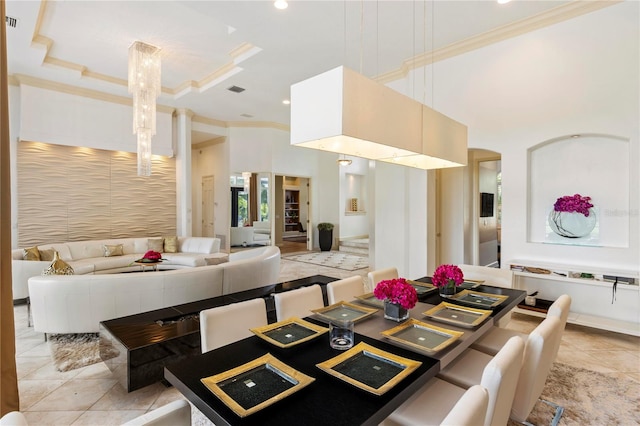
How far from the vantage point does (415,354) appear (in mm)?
1622

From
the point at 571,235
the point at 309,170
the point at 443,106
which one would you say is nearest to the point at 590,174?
the point at 571,235

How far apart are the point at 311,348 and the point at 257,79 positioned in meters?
5.50

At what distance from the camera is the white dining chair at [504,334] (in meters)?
2.01

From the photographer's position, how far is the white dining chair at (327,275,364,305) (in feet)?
8.91

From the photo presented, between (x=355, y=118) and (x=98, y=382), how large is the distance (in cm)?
296

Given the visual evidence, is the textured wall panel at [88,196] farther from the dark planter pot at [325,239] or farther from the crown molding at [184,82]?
the dark planter pot at [325,239]

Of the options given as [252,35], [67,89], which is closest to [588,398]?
[252,35]

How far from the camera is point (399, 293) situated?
201 cm

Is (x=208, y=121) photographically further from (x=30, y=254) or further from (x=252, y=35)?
(x=30, y=254)

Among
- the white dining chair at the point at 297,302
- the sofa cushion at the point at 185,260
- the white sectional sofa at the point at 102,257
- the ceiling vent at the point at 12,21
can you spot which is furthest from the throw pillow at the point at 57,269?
the ceiling vent at the point at 12,21

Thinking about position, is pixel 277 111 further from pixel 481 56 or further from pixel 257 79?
pixel 481 56

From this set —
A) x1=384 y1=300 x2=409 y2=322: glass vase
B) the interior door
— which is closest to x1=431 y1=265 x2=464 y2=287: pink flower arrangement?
x1=384 y1=300 x2=409 y2=322: glass vase

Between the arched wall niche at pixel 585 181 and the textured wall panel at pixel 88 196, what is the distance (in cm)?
768

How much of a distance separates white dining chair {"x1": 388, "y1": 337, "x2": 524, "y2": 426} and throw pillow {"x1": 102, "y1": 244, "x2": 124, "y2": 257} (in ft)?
21.1
